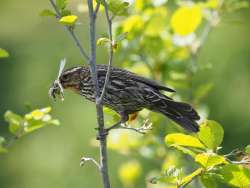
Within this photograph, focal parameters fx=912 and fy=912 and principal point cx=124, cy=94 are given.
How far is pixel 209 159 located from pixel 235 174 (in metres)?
0.08

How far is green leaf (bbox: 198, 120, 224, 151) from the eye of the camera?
2.36m

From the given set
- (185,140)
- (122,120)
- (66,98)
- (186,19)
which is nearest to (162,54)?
(186,19)

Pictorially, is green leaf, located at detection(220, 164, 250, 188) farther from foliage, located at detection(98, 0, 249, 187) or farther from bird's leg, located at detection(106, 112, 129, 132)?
foliage, located at detection(98, 0, 249, 187)

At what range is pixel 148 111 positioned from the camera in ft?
12.8

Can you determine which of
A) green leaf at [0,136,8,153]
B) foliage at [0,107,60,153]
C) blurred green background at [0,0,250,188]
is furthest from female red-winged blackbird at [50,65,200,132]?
blurred green background at [0,0,250,188]

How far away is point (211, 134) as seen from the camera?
7.74 feet

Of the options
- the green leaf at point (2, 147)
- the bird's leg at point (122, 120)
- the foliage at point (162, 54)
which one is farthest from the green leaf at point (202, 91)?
the green leaf at point (2, 147)

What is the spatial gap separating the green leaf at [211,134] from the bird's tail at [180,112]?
1.26 metres

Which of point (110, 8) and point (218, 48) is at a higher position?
point (110, 8)

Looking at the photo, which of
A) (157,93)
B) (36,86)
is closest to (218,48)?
(36,86)

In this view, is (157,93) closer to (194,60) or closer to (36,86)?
(194,60)

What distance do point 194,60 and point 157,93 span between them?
18.3 inches

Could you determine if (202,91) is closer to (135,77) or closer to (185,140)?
(135,77)

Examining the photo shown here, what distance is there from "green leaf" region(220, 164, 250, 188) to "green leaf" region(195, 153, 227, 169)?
0.9 inches
